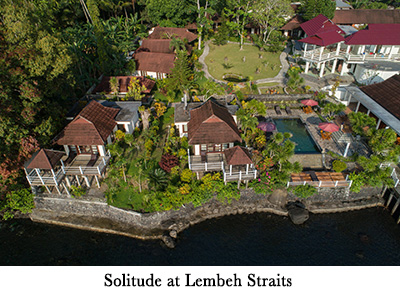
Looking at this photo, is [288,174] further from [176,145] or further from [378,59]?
[378,59]

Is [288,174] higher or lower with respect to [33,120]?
lower

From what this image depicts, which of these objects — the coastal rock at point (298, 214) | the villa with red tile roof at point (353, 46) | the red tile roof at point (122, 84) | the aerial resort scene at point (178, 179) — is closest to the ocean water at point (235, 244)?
the aerial resort scene at point (178, 179)

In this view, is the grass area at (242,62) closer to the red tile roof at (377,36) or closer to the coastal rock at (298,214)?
the red tile roof at (377,36)

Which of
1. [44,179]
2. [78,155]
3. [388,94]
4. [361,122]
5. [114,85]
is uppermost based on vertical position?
[114,85]

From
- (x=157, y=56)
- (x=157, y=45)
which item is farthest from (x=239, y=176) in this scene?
(x=157, y=45)

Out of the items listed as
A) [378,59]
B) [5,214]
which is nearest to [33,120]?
[5,214]

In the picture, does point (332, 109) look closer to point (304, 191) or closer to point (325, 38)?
point (304, 191)

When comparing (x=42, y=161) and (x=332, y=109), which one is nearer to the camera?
(x=42, y=161)
